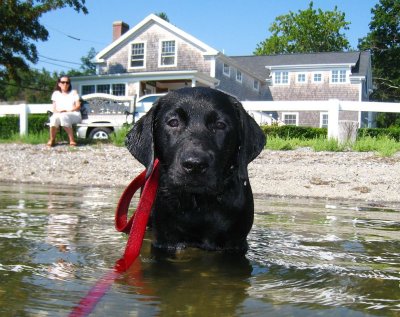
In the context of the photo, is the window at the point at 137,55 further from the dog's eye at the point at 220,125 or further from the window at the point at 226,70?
the dog's eye at the point at 220,125

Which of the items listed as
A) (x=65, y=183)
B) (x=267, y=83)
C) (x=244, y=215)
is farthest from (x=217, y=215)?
(x=267, y=83)

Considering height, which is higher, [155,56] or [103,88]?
[155,56]

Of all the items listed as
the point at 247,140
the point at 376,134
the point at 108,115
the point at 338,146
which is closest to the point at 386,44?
the point at 376,134

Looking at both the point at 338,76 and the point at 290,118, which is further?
Answer: the point at 338,76

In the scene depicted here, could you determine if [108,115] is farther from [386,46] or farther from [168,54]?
[386,46]

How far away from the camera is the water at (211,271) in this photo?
6.45 ft

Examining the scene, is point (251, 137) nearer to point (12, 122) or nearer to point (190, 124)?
point (190, 124)

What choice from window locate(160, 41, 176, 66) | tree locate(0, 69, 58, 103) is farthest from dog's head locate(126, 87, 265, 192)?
tree locate(0, 69, 58, 103)

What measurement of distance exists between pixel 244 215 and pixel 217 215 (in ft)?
0.64

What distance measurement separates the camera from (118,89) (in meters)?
36.0

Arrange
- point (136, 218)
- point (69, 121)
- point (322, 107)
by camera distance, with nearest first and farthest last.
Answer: point (136, 218), point (69, 121), point (322, 107)

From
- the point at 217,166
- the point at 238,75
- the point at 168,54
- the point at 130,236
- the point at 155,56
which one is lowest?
the point at 130,236

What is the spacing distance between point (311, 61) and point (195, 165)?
140ft

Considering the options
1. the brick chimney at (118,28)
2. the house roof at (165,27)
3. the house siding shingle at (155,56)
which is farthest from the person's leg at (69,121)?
the brick chimney at (118,28)
